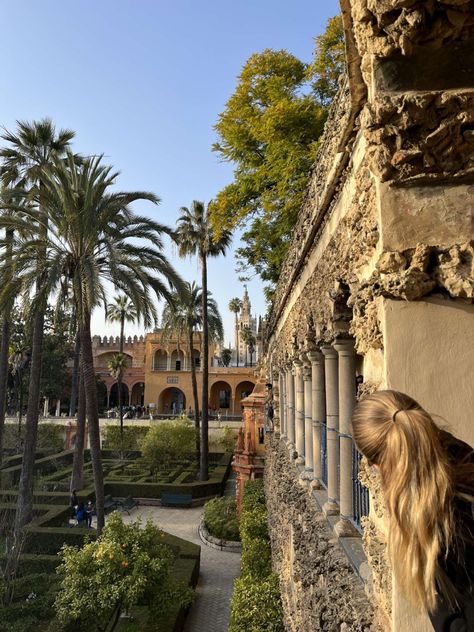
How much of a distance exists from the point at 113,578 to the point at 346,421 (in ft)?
25.0

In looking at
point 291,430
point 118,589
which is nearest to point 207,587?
point 118,589

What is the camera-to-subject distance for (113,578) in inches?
371

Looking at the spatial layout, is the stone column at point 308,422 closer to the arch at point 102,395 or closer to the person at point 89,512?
the person at point 89,512

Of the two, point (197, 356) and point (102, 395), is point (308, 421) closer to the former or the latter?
point (197, 356)

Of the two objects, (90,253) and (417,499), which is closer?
(417,499)

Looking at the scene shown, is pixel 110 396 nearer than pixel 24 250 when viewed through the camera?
No

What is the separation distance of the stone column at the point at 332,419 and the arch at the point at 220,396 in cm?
4875

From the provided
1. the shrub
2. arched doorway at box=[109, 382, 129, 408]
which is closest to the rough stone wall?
the shrub

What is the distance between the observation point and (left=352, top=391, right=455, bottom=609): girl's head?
55.9 inches

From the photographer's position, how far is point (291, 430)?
9.84 metres

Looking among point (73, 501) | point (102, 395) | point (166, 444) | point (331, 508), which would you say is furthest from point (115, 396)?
point (331, 508)

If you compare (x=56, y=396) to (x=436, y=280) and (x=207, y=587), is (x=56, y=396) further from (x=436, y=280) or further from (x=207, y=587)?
(x=436, y=280)

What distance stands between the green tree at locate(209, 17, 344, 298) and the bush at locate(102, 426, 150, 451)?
2293cm

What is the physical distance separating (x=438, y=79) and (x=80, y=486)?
24.0 m
